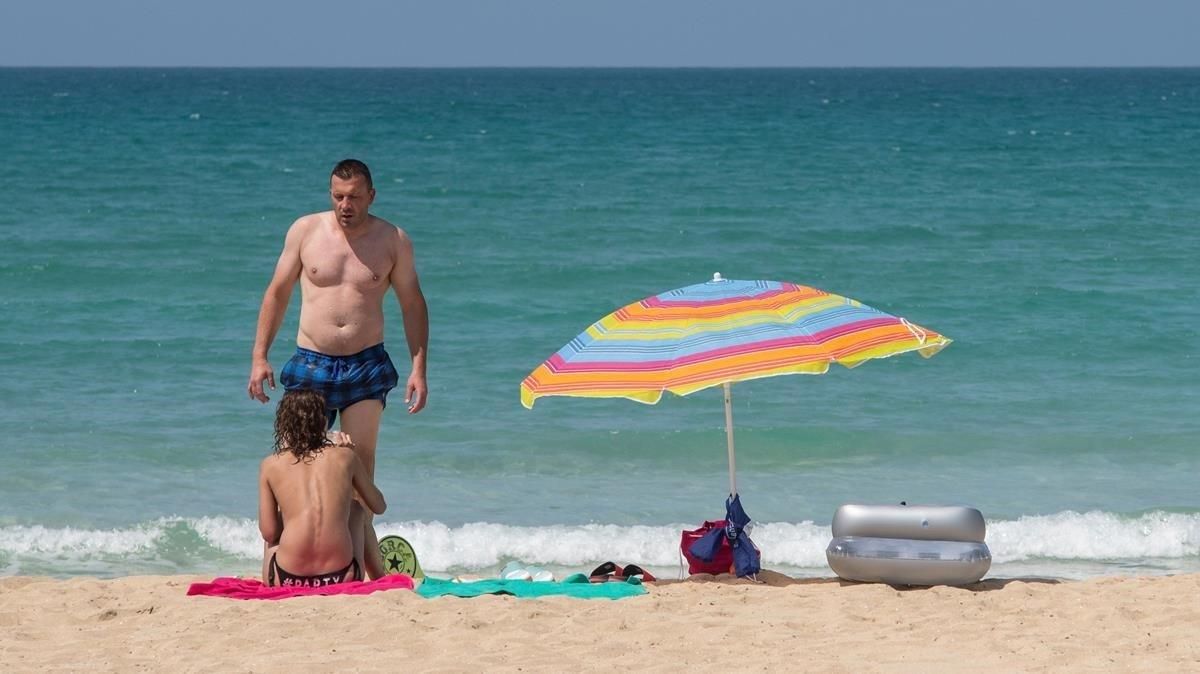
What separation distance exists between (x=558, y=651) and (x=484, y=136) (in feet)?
103

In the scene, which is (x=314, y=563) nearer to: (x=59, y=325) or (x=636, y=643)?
(x=636, y=643)

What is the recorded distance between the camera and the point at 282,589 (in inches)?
222

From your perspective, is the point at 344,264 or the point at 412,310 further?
the point at 412,310

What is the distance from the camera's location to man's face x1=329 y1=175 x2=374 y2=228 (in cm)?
579

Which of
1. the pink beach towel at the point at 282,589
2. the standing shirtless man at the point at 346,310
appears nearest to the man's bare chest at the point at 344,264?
the standing shirtless man at the point at 346,310

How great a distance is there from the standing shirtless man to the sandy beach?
2.53ft

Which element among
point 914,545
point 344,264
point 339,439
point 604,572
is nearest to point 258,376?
point 339,439

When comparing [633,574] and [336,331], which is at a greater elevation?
[336,331]

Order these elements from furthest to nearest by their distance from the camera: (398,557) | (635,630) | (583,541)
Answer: (583,541) < (398,557) < (635,630)

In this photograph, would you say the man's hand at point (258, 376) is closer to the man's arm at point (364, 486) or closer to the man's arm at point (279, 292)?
the man's arm at point (279, 292)

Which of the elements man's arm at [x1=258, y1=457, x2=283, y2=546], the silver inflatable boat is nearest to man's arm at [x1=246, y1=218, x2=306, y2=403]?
man's arm at [x1=258, y1=457, x2=283, y2=546]

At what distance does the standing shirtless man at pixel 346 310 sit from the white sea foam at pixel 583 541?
1841mm

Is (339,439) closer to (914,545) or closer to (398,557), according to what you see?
(398,557)

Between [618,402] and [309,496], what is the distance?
17.2ft
